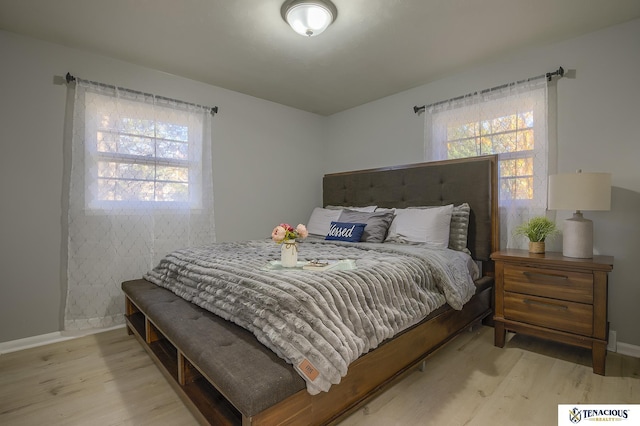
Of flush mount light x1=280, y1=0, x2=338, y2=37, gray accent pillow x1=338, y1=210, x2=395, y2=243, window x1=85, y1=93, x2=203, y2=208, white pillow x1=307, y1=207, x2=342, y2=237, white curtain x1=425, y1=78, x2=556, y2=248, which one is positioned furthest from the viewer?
white pillow x1=307, y1=207, x2=342, y2=237

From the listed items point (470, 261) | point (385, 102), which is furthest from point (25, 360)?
point (385, 102)

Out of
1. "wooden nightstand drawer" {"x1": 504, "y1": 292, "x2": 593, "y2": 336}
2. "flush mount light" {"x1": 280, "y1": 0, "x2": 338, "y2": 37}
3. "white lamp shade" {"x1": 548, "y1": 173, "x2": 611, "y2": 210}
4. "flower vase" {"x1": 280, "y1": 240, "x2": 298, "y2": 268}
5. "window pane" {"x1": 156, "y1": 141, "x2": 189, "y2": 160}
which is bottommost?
"wooden nightstand drawer" {"x1": 504, "y1": 292, "x2": 593, "y2": 336}

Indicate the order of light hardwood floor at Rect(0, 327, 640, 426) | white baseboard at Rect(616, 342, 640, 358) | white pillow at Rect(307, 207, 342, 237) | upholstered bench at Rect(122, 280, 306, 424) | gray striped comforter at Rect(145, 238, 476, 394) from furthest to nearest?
white pillow at Rect(307, 207, 342, 237), white baseboard at Rect(616, 342, 640, 358), light hardwood floor at Rect(0, 327, 640, 426), gray striped comforter at Rect(145, 238, 476, 394), upholstered bench at Rect(122, 280, 306, 424)

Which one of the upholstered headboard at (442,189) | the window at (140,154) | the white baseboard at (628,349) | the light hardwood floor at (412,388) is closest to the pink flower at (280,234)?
the light hardwood floor at (412,388)

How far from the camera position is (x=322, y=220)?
3.46 metres

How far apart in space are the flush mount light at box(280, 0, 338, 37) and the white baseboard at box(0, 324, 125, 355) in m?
2.83

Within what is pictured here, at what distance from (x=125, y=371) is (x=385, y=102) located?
343cm

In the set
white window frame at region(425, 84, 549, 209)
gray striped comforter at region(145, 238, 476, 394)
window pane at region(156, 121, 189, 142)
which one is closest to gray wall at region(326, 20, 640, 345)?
white window frame at region(425, 84, 549, 209)

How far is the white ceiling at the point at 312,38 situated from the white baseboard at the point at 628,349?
2246 mm

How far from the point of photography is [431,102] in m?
3.16

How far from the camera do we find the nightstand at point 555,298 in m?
1.89

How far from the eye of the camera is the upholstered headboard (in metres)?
2.65

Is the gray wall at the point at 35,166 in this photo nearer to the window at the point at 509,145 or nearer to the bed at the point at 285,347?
the bed at the point at 285,347

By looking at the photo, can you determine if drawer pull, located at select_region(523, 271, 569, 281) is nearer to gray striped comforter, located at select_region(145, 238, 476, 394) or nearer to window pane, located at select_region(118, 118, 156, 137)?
gray striped comforter, located at select_region(145, 238, 476, 394)
